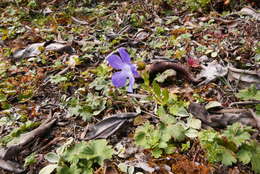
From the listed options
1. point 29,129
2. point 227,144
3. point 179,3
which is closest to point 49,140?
point 29,129

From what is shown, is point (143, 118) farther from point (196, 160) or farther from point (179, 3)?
point (179, 3)

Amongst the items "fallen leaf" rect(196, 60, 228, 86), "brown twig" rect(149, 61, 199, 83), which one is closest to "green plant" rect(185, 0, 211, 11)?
"fallen leaf" rect(196, 60, 228, 86)

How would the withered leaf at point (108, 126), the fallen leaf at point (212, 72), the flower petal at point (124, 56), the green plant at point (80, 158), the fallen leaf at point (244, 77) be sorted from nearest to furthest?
the green plant at point (80, 158), the flower petal at point (124, 56), the withered leaf at point (108, 126), the fallen leaf at point (244, 77), the fallen leaf at point (212, 72)

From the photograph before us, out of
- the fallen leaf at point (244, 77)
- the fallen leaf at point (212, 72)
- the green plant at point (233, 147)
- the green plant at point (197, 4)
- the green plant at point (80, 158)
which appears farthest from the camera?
the green plant at point (197, 4)

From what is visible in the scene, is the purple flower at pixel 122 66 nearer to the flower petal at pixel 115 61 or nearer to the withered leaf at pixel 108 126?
the flower petal at pixel 115 61

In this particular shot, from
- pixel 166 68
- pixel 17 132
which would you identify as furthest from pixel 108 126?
pixel 166 68

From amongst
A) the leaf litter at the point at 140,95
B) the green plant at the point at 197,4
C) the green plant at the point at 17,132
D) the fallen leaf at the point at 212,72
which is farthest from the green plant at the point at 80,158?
the green plant at the point at 197,4

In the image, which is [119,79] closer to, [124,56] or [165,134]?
[124,56]
